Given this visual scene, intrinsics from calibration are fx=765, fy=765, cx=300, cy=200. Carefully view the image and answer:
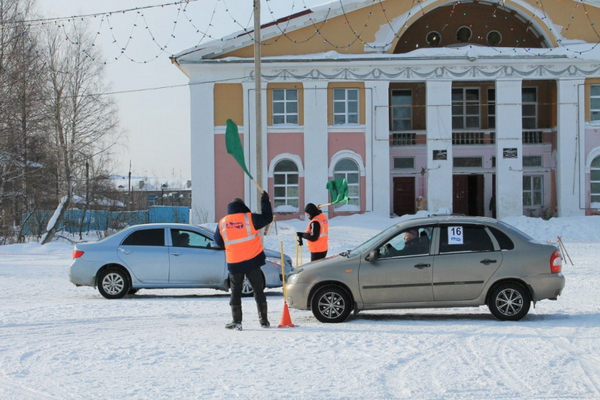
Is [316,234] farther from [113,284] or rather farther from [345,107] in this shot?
[345,107]

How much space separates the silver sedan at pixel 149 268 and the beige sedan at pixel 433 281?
376 centimetres

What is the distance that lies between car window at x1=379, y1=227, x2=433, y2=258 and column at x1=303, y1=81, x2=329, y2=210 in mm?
22917

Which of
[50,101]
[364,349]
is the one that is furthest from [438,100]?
[364,349]

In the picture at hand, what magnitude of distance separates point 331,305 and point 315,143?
23667 millimetres

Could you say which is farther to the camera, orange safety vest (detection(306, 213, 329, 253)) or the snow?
orange safety vest (detection(306, 213, 329, 253))

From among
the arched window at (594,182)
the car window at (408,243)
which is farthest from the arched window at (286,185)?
the car window at (408,243)

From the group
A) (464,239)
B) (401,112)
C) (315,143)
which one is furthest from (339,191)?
(401,112)

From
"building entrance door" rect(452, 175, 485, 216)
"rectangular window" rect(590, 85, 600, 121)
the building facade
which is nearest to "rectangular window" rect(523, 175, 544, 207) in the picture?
the building facade

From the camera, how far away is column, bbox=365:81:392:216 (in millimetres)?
34156

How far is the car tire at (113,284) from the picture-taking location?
47.5 feet

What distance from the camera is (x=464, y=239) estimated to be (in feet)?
36.6

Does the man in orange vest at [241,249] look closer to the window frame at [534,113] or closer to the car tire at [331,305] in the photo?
the car tire at [331,305]

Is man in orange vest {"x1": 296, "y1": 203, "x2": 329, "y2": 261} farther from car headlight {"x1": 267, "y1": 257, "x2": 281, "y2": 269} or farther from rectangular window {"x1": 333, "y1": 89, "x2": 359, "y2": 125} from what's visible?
rectangular window {"x1": 333, "y1": 89, "x2": 359, "y2": 125}

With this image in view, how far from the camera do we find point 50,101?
125 ft
